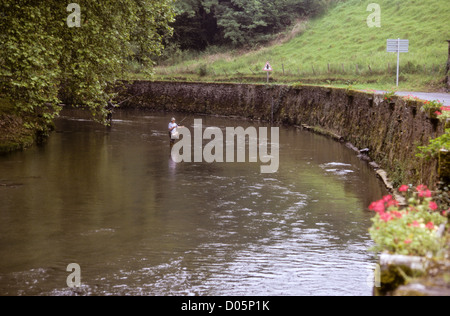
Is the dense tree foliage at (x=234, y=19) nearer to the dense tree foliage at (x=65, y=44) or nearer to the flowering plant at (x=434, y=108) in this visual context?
the dense tree foliage at (x=65, y=44)

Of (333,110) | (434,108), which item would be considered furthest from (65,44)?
(333,110)

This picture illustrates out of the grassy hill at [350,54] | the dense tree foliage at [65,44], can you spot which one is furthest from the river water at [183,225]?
the grassy hill at [350,54]

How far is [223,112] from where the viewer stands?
154 ft

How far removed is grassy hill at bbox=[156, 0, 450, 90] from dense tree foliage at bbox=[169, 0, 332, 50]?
7.51ft

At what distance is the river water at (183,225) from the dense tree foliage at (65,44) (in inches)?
118

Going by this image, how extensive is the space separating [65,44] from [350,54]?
3200 centimetres

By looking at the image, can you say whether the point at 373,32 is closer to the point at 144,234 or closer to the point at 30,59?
the point at 30,59

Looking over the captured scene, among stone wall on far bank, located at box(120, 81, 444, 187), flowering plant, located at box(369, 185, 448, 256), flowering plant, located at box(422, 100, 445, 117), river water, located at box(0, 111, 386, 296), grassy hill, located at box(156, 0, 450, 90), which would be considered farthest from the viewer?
grassy hill, located at box(156, 0, 450, 90)

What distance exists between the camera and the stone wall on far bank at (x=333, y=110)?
16.8 metres

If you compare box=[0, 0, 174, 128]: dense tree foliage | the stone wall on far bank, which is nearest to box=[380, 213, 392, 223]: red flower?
the stone wall on far bank

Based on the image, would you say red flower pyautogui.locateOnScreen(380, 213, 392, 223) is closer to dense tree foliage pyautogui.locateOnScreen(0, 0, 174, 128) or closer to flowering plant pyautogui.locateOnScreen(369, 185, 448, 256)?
flowering plant pyautogui.locateOnScreen(369, 185, 448, 256)

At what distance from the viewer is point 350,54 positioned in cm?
4897

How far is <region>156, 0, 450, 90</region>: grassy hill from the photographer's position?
38.9 m
